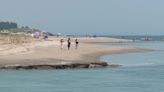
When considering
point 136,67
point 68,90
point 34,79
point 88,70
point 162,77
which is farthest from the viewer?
point 136,67

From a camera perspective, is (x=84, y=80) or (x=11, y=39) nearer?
(x=84, y=80)

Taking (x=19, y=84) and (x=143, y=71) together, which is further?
(x=143, y=71)

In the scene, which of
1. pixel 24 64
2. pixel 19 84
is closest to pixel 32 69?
pixel 24 64

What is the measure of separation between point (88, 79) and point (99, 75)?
2.46 m

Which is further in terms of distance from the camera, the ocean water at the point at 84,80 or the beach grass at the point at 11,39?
A: the beach grass at the point at 11,39

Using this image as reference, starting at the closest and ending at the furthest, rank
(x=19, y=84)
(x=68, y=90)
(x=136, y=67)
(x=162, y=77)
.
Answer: (x=68, y=90) → (x=19, y=84) → (x=162, y=77) → (x=136, y=67)

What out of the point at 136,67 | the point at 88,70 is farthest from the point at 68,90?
the point at 136,67

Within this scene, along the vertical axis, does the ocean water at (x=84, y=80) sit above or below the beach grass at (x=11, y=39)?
above

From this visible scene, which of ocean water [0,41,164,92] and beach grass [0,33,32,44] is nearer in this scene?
ocean water [0,41,164,92]

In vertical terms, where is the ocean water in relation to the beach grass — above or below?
above

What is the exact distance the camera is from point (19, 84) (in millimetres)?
31969

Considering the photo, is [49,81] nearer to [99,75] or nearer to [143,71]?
[99,75]

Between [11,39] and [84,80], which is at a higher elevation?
[84,80]

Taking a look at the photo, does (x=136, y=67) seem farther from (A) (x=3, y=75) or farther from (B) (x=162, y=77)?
(A) (x=3, y=75)
